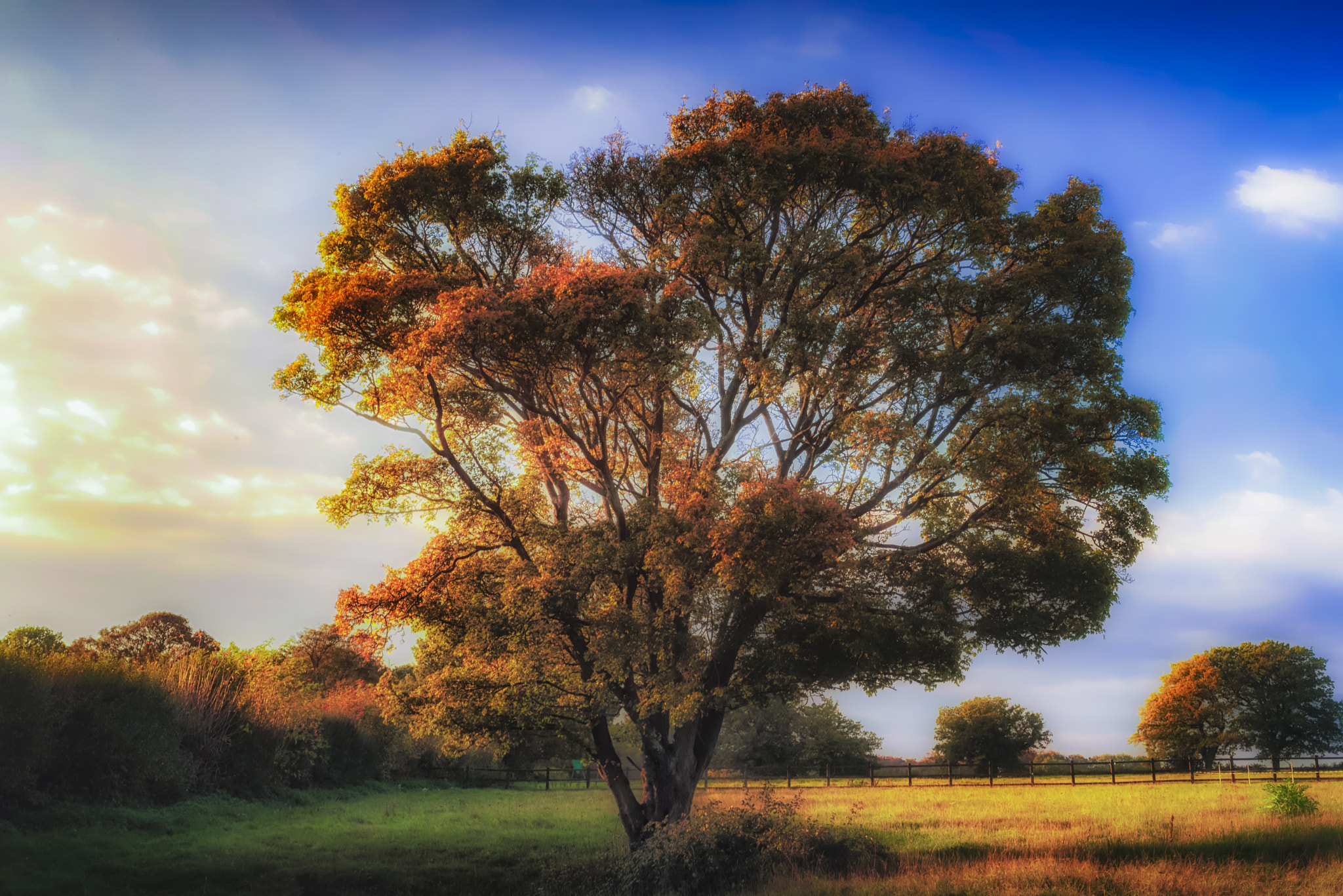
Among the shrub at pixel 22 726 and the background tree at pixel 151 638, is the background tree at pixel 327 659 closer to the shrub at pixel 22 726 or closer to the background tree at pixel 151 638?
the background tree at pixel 151 638

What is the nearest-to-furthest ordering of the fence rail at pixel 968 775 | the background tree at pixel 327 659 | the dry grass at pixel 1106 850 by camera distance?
1. the dry grass at pixel 1106 850
2. the fence rail at pixel 968 775
3. the background tree at pixel 327 659

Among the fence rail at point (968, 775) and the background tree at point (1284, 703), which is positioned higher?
the background tree at point (1284, 703)

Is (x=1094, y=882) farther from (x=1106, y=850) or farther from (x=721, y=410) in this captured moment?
(x=721, y=410)

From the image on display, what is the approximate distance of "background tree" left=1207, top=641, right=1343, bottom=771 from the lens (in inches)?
1869

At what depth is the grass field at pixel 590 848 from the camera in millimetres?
11656

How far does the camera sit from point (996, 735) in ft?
161

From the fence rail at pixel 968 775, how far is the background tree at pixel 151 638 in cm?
2136

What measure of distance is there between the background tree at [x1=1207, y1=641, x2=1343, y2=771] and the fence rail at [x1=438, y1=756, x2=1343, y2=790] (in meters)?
2.09

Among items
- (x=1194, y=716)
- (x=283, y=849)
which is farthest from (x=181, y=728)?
(x=1194, y=716)

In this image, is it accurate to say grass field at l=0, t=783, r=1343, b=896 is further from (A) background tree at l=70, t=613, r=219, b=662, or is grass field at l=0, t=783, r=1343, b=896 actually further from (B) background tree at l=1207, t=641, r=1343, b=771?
(A) background tree at l=70, t=613, r=219, b=662

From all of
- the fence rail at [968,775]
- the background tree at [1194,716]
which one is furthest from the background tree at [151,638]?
the background tree at [1194,716]

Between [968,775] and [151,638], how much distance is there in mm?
50278

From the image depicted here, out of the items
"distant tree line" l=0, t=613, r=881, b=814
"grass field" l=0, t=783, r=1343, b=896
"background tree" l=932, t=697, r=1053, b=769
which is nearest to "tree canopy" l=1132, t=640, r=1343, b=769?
"background tree" l=932, t=697, r=1053, b=769

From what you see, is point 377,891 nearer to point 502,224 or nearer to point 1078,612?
point 502,224
